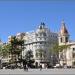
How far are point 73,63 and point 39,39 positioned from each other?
28.0 meters

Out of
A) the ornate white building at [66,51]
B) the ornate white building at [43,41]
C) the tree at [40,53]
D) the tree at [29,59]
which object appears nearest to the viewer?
the tree at [29,59]

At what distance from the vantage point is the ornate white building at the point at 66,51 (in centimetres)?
13888

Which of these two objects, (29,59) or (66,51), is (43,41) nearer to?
(66,51)

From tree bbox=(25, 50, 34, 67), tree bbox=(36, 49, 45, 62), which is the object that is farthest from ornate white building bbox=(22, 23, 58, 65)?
tree bbox=(25, 50, 34, 67)

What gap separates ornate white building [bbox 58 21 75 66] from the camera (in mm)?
138875

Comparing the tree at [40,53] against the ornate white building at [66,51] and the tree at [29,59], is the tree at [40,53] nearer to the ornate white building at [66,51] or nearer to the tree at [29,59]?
the tree at [29,59]

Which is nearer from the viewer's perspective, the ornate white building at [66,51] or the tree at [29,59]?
the tree at [29,59]

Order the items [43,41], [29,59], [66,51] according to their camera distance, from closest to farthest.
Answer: [29,59]
[66,51]
[43,41]

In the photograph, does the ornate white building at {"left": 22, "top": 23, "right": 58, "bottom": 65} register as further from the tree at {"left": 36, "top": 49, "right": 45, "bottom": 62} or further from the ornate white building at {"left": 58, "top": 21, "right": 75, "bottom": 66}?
the ornate white building at {"left": 58, "top": 21, "right": 75, "bottom": 66}

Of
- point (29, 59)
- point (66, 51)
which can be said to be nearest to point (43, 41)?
point (66, 51)

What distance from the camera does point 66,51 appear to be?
140625 mm

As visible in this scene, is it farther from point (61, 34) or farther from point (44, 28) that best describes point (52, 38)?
point (61, 34)

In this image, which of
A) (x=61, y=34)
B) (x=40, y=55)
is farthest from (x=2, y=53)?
(x=61, y=34)

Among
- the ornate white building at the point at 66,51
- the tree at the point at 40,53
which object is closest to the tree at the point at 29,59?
the tree at the point at 40,53
